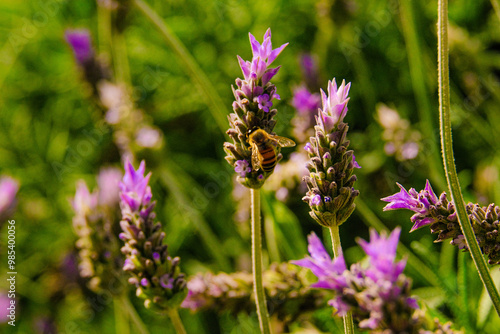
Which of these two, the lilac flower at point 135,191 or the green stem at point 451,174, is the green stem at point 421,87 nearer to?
the green stem at point 451,174

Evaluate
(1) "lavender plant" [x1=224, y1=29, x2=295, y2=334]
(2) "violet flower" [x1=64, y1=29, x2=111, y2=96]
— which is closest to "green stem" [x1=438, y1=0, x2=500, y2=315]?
(1) "lavender plant" [x1=224, y1=29, x2=295, y2=334]

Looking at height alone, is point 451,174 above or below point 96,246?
below

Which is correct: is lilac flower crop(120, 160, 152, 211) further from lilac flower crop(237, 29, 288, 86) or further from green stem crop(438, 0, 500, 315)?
green stem crop(438, 0, 500, 315)

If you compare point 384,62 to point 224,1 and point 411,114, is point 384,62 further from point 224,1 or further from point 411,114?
point 224,1

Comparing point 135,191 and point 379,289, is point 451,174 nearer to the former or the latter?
point 379,289

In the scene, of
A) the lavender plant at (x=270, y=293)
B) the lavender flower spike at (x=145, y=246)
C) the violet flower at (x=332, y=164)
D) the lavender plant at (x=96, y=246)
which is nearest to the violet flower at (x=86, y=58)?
the lavender plant at (x=96, y=246)

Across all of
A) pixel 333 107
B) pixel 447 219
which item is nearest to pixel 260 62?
pixel 333 107
